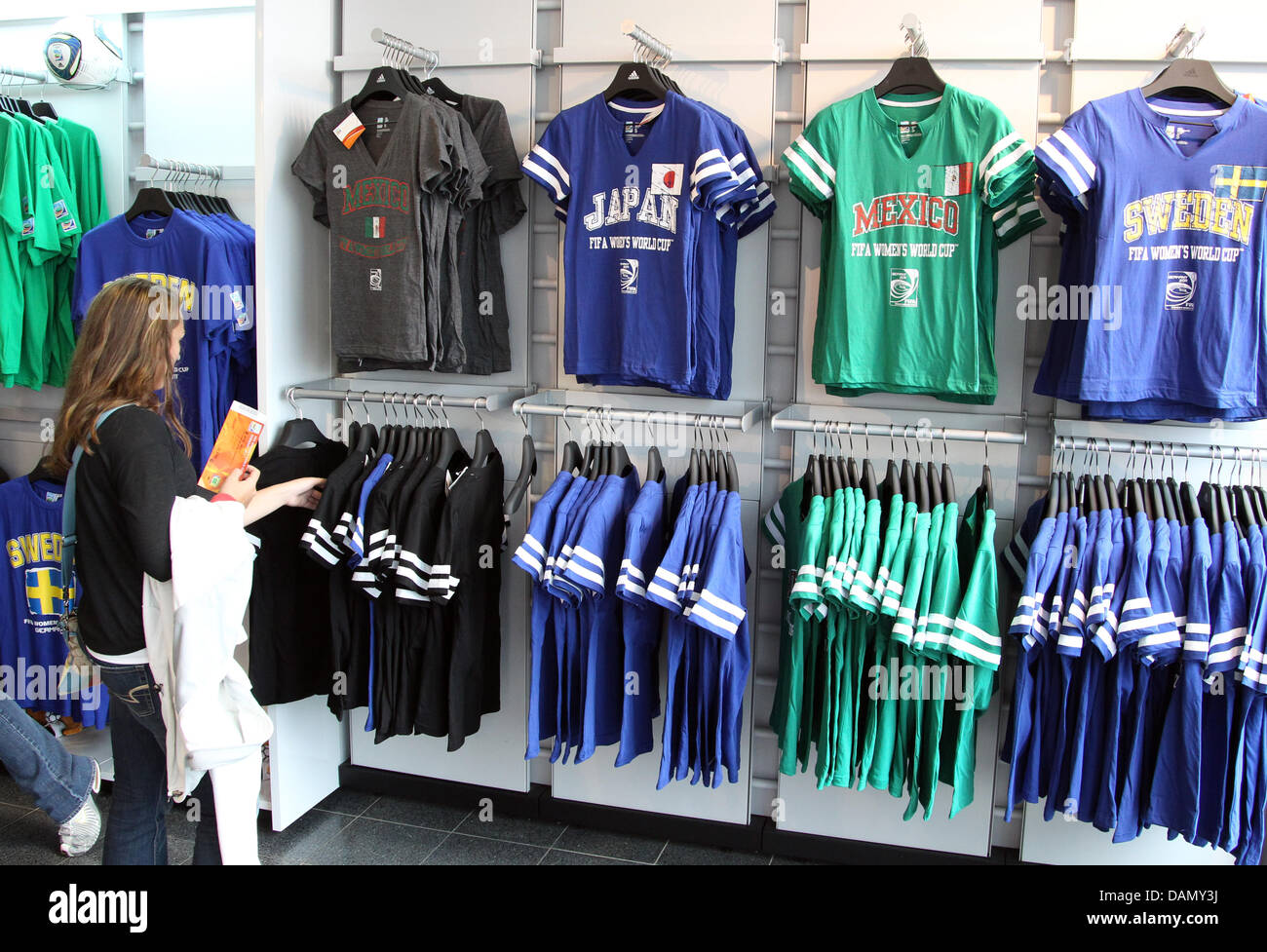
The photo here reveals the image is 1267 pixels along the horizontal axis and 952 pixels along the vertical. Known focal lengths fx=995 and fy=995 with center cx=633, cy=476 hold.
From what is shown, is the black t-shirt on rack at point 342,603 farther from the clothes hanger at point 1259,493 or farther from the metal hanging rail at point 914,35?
the clothes hanger at point 1259,493

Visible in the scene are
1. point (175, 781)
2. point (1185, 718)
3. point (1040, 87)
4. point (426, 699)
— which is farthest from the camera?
point (426, 699)

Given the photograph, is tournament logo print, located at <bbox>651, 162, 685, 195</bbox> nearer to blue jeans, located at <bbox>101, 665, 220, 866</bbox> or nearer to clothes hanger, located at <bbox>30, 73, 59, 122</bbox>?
blue jeans, located at <bbox>101, 665, 220, 866</bbox>

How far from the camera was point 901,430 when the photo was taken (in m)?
2.80

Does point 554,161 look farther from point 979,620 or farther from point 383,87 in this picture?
point 979,620

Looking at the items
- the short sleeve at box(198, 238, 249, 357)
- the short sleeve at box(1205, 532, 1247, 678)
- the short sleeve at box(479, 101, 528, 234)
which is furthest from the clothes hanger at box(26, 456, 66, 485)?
the short sleeve at box(1205, 532, 1247, 678)

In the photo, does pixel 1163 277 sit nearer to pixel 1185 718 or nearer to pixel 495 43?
pixel 1185 718

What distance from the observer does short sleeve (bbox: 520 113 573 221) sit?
2.93 metres

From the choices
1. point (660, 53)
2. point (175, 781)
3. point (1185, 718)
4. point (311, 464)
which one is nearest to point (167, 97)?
point (311, 464)

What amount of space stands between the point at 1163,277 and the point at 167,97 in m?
3.42

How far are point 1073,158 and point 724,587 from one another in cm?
141

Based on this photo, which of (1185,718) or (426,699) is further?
(426,699)

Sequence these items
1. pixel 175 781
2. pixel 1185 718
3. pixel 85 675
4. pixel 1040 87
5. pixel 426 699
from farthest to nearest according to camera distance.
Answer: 1. pixel 85 675
2. pixel 426 699
3. pixel 1040 87
4. pixel 1185 718
5. pixel 175 781

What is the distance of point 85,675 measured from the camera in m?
3.50

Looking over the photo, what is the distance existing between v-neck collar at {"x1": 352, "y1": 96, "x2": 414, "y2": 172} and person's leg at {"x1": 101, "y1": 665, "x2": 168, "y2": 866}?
168 cm
